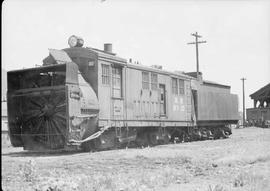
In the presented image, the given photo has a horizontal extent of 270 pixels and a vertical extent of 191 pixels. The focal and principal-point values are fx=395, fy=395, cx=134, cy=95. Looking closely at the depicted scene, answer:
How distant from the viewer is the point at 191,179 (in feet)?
26.7

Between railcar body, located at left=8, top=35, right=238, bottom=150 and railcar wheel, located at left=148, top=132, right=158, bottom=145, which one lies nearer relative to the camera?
railcar body, located at left=8, top=35, right=238, bottom=150

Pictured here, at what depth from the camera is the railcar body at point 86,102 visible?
535 inches

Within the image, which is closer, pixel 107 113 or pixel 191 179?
pixel 191 179

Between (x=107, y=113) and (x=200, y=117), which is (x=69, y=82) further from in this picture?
(x=200, y=117)

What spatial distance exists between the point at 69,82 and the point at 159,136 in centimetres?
710

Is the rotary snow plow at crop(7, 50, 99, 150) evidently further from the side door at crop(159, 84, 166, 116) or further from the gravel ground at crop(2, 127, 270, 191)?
the side door at crop(159, 84, 166, 116)

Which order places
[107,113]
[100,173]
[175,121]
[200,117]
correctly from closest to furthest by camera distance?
[100,173] < [107,113] < [175,121] < [200,117]

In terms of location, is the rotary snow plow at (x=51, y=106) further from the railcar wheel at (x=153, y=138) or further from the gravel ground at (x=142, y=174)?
the railcar wheel at (x=153, y=138)

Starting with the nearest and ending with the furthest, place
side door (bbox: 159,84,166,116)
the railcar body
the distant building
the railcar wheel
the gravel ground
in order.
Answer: the gravel ground < the railcar body < the railcar wheel < side door (bbox: 159,84,166,116) < the distant building

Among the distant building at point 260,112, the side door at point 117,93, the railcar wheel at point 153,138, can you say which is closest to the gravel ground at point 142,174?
the side door at point 117,93

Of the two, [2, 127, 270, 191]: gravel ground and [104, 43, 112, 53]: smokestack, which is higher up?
[104, 43, 112, 53]: smokestack

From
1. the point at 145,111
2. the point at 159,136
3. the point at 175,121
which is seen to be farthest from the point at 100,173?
the point at 175,121

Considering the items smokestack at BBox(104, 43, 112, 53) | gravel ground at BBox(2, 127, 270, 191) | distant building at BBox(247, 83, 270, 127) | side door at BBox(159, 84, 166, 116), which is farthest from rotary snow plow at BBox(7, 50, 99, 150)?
A: distant building at BBox(247, 83, 270, 127)

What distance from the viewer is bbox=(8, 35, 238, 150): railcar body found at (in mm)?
13594
